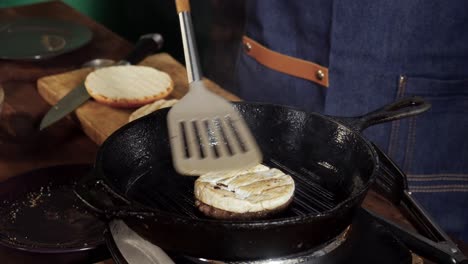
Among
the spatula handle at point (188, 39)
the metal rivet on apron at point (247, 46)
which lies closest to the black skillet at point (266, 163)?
the spatula handle at point (188, 39)

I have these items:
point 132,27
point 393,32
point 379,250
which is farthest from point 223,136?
point 132,27

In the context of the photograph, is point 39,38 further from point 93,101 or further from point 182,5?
point 182,5

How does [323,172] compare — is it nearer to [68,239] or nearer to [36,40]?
[68,239]

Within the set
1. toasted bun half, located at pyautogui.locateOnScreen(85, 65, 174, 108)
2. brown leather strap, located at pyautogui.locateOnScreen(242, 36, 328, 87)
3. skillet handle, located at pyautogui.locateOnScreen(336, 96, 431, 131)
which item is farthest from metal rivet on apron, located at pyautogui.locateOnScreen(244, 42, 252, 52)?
skillet handle, located at pyautogui.locateOnScreen(336, 96, 431, 131)

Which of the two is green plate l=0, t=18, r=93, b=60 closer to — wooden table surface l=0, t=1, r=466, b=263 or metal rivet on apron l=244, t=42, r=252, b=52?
wooden table surface l=0, t=1, r=466, b=263

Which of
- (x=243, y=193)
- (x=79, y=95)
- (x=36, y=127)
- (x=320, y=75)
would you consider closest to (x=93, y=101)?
(x=79, y=95)

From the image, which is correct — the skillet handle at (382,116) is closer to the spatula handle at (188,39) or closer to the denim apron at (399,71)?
the spatula handle at (188,39)
